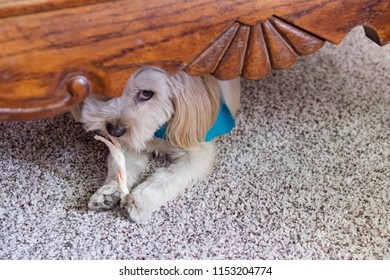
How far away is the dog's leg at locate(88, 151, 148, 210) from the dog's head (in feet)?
0.32

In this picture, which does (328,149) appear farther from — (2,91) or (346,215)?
(2,91)

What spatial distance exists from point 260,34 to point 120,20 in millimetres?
242

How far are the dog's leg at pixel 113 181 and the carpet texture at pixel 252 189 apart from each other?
0.02 m

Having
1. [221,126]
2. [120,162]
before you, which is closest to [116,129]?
[120,162]

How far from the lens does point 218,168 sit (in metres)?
1.32

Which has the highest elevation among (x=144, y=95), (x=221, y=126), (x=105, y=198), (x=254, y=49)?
(x=254, y=49)

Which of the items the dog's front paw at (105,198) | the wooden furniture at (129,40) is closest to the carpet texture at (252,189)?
the dog's front paw at (105,198)

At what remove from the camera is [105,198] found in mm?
1204

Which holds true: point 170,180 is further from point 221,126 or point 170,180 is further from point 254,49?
point 254,49

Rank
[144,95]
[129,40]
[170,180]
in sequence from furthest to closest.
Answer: [170,180] → [144,95] → [129,40]

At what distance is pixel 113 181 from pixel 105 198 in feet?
0.16

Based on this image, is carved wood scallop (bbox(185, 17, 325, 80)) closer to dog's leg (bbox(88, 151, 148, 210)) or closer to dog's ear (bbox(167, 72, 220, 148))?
dog's ear (bbox(167, 72, 220, 148))

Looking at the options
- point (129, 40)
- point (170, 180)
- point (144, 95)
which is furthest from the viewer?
point (170, 180)

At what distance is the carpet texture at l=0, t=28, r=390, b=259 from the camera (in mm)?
1136
